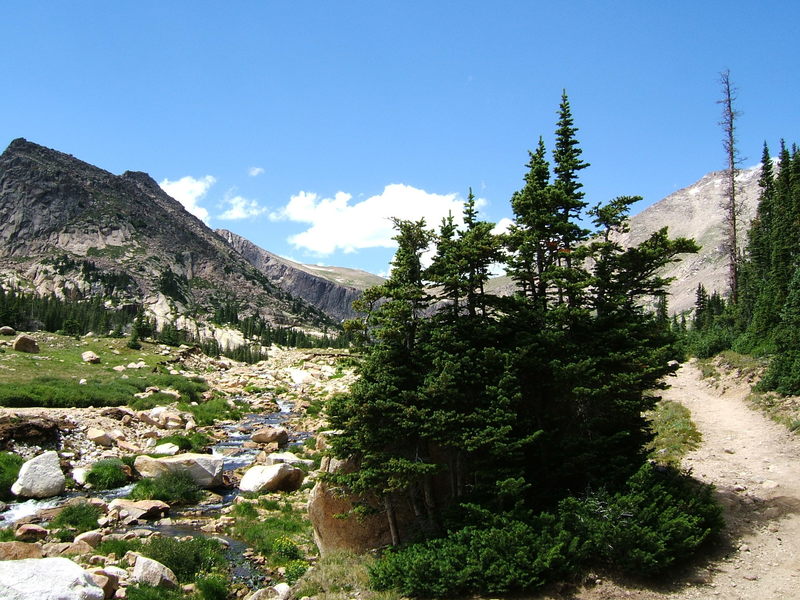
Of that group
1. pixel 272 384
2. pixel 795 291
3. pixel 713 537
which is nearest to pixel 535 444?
pixel 713 537

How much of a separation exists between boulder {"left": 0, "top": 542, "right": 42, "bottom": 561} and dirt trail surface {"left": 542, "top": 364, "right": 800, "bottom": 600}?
16083 millimetres

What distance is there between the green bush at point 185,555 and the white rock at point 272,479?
7.48 metres

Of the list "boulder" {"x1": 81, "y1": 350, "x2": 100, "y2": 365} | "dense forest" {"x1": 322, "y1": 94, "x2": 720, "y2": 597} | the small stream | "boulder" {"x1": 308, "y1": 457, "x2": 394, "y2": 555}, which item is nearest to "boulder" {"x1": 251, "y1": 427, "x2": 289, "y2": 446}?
the small stream

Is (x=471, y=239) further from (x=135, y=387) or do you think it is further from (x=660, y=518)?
(x=135, y=387)

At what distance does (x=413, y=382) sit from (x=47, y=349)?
6685cm

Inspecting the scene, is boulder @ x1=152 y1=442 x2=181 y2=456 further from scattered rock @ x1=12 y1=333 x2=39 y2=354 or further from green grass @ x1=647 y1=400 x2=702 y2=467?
scattered rock @ x1=12 y1=333 x2=39 y2=354

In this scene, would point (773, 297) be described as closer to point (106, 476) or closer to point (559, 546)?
point (559, 546)

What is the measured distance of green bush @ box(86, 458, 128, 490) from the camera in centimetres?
2470

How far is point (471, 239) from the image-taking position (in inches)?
673

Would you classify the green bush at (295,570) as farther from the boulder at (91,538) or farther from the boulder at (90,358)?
the boulder at (90,358)

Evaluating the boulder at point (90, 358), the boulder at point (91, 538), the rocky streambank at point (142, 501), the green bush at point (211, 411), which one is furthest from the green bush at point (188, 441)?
the boulder at point (90, 358)

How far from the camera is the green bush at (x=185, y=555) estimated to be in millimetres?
16312

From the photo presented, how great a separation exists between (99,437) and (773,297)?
54.3 metres

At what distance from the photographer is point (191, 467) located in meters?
25.7
